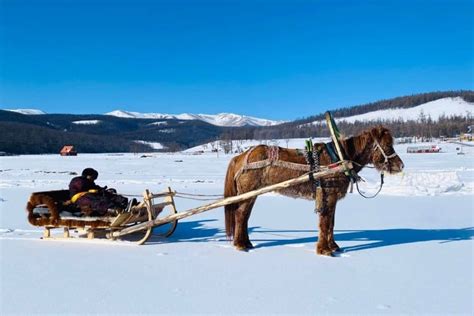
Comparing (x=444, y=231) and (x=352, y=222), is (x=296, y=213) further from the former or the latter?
(x=444, y=231)

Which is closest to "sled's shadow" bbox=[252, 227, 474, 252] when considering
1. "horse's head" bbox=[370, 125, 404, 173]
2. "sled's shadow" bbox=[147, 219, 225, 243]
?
"sled's shadow" bbox=[147, 219, 225, 243]

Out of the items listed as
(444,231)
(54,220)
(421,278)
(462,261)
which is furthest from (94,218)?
(444,231)

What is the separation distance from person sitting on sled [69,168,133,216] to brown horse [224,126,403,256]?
1.66 meters

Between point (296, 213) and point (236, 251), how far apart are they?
4.10 metres

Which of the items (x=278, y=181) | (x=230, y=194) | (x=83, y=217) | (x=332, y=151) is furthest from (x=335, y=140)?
(x=83, y=217)

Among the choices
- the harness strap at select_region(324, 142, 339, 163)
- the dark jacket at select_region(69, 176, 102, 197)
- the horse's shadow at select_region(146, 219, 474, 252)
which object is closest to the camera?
the harness strap at select_region(324, 142, 339, 163)

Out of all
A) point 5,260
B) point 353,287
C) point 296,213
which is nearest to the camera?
point 353,287

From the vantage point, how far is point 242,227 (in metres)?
6.59

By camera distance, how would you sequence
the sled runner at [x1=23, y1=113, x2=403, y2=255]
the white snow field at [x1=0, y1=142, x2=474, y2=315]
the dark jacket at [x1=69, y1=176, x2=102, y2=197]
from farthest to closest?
the dark jacket at [x1=69, y1=176, x2=102, y2=197], the sled runner at [x1=23, y1=113, x2=403, y2=255], the white snow field at [x1=0, y1=142, x2=474, y2=315]

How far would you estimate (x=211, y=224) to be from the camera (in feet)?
29.3

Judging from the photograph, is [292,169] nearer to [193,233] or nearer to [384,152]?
[384,152]

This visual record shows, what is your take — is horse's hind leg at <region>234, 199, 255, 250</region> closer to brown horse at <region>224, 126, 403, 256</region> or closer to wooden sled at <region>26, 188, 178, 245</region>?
brown horse at <region>224, 126, 403, 256</region>

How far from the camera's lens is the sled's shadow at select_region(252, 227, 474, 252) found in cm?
689

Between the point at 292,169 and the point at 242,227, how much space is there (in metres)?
1.12
